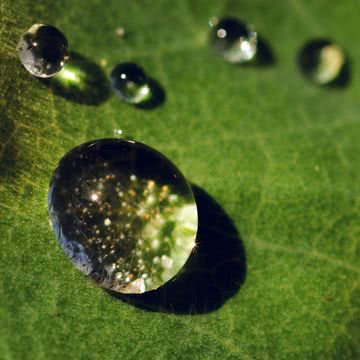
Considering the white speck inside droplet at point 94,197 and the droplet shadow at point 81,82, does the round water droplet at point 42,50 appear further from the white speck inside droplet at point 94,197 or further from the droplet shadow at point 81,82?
the white speck inside droplet at point 94,197

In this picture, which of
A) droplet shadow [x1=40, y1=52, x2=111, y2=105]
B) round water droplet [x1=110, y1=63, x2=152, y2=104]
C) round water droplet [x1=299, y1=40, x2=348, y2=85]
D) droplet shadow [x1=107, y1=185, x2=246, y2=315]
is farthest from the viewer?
round water droplet [x1=299, y1=40, x2=348, y2=85]

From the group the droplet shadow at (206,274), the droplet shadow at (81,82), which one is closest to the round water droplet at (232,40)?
the droplet shadow at (81,82)

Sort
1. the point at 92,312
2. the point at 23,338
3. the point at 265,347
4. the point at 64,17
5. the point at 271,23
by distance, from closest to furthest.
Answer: the point at 23,338 < the point at 92,312 < the point at 265,347 < the point at 64,17 < the point at 271,23

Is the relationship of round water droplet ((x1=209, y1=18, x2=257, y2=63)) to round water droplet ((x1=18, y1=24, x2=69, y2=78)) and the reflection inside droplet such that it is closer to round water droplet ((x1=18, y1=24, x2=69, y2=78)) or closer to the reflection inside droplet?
the reflection inside droplet

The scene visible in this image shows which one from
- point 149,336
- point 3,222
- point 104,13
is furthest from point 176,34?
point 149,336

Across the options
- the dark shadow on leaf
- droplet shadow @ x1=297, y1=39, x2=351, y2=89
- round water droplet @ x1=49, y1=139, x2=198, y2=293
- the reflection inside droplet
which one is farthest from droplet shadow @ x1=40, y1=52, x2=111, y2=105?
droplet shadow @ x1=297, y1=39, x2=351, y2=89

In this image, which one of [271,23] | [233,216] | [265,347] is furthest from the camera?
[271,23]

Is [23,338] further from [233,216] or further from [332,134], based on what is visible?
[332,134]
